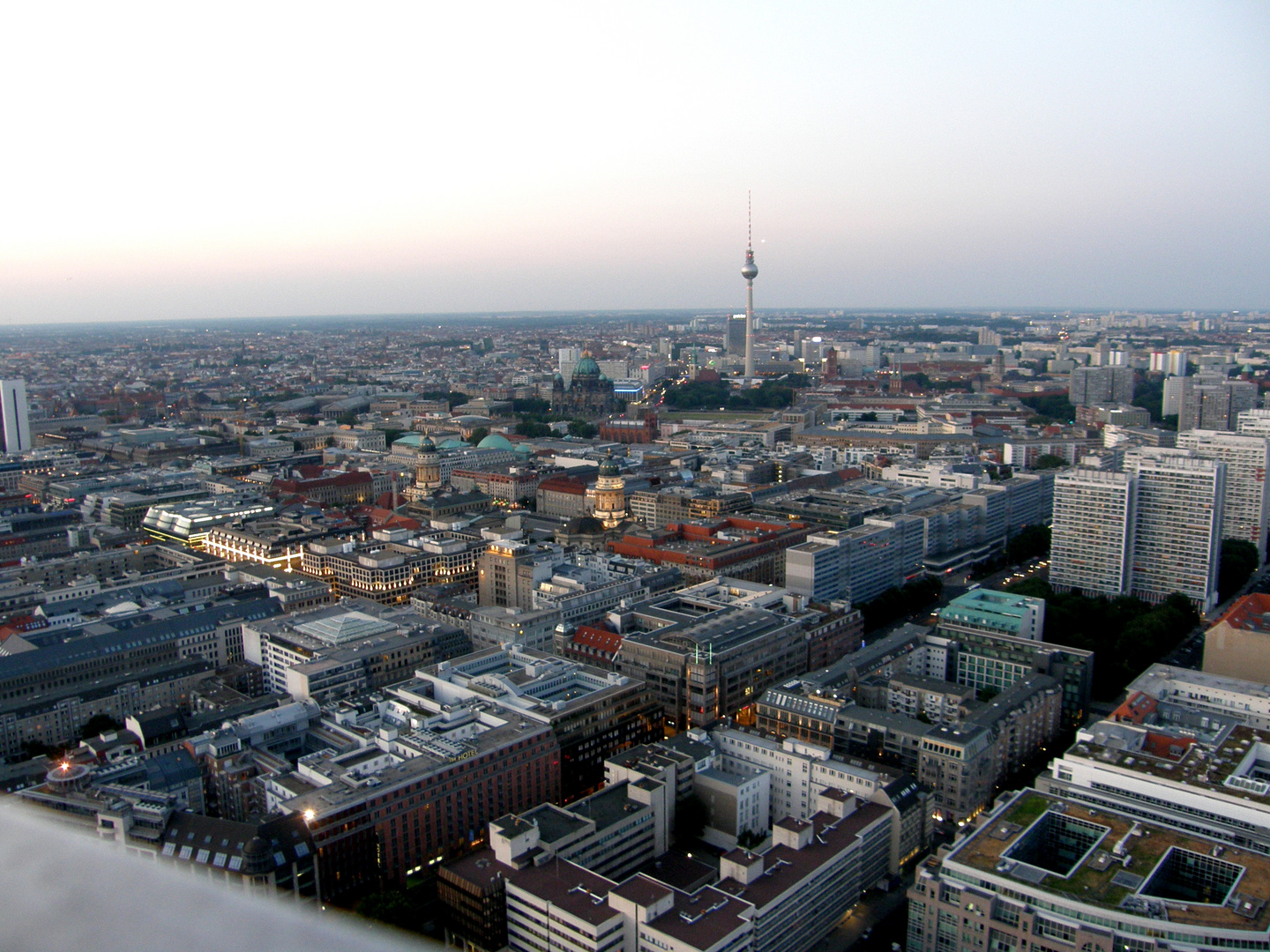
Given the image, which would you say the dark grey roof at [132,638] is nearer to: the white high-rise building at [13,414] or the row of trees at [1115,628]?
the row of trees at [1115,628]

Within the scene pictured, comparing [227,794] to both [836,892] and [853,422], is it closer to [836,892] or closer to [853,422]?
[836,892]

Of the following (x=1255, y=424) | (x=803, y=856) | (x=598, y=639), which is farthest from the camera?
(x=1255, y=424)

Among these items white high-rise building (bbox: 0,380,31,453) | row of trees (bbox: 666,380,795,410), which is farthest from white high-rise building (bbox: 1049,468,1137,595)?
white high-rise building (bbox: 0,380,31,453)

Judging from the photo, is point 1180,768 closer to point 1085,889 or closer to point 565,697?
point 1085,889

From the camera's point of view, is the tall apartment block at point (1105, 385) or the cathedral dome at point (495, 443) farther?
the tall apartment block at point (1105, 385)

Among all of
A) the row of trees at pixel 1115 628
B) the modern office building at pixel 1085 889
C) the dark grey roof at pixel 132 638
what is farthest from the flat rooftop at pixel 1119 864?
the dark grey roof at pixel 132 638

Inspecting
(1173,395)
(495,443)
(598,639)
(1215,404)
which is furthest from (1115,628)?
(1173,395)

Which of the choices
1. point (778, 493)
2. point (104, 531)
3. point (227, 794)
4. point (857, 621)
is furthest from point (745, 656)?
point (104, 531)
